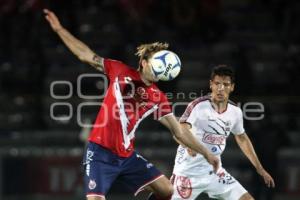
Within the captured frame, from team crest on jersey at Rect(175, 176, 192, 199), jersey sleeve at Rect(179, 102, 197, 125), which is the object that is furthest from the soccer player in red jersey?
team crest on jersey at Rect(175, 176, 192, 199)

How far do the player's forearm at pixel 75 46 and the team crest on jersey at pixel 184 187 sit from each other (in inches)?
53.9

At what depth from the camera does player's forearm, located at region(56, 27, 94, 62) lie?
6730 millimetres

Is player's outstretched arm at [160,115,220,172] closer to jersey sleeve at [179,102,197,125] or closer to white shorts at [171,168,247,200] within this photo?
jersey sleeve at [179,102,197,125]

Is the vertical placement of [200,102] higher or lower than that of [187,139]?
higher

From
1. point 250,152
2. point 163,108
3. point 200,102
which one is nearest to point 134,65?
point 200,102

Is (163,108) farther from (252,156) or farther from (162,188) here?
(252,156)

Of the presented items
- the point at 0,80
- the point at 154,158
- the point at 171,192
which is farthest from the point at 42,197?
the point at 171,192

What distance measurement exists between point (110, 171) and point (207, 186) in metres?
0.98

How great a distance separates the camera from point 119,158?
6.77 m

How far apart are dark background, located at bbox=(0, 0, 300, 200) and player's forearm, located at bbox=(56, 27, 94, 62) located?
11.1 feet

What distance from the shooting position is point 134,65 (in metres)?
11.8

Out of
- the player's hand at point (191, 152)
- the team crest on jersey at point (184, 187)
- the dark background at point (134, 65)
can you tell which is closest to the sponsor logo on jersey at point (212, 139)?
the player's hand at point (191, 152)

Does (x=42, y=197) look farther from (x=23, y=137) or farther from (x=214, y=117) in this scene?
(x=214, y=117)

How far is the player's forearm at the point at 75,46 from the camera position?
6730mm
